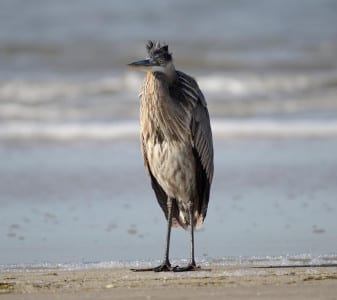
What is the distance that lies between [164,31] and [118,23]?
1179mm

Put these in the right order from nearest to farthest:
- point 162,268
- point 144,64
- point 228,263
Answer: point 162,268 → point 228,263 → point 144,64

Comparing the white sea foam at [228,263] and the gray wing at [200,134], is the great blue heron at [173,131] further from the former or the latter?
the white sea foam at [228,263]

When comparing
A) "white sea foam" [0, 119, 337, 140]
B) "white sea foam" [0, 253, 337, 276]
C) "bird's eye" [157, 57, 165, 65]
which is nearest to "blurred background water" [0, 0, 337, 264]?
"white sea foam" [0, 119, 337, 140]

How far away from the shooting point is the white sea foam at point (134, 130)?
11805 millimetres

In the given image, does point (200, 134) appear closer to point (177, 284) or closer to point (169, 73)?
point (169, 73)

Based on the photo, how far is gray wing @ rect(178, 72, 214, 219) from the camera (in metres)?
6.88

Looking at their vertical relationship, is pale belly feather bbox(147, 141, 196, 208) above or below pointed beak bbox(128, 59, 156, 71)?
below

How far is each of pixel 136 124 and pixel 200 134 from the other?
5882 mm

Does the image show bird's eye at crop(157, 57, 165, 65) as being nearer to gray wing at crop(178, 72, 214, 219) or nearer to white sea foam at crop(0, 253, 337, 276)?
gray wing at crop(178, 72, 214, 219)

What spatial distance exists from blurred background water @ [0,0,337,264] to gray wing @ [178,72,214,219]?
470 millimetres

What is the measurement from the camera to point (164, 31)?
67.7ft

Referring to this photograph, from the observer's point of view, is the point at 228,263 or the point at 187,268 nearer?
the point at 187,268

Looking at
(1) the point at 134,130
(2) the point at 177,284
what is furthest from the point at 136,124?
(2) the point at 177,284

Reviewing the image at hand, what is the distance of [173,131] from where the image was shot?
22.3 ft
